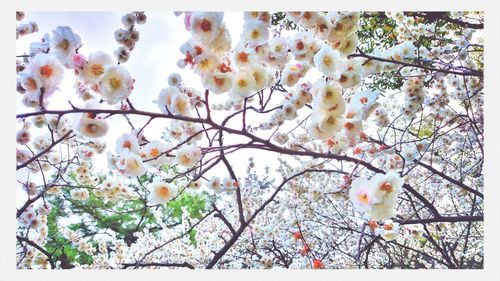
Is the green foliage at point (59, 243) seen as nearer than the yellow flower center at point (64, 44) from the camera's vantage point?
No

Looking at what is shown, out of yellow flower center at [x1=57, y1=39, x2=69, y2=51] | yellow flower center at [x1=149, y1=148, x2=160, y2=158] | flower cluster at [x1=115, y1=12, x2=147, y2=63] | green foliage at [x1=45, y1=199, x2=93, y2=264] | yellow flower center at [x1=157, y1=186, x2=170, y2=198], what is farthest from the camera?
green foliage at [x1=45, y1=199, x2=93, y2=264]

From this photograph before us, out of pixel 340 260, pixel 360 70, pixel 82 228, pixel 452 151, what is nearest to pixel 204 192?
pixel 82 228

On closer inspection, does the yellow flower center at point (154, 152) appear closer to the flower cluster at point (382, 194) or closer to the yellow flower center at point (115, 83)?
the yellow flower center at point (115, 83)

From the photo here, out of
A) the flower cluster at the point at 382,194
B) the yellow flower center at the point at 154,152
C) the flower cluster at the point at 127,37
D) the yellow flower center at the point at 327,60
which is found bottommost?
the flower cluster at the point at 382,194

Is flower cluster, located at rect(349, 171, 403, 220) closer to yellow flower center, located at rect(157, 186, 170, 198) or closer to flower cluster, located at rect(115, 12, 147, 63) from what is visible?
yellow flower center, located at rect(157, 186, 170, 198)

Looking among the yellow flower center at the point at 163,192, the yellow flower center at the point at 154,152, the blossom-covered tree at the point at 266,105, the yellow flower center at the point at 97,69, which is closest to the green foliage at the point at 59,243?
the blossom-covered tree at the point at 266,105

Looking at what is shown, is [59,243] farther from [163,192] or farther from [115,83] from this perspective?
[115,83]

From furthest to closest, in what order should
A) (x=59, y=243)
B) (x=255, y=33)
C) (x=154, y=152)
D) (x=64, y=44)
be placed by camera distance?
1. (x=59, y=243)
2. (x=154, y=152)
3. (x=255, y=33)
4. (x=64, y=44)

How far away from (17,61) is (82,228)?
9647 millimetres

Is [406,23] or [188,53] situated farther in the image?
[406,23]

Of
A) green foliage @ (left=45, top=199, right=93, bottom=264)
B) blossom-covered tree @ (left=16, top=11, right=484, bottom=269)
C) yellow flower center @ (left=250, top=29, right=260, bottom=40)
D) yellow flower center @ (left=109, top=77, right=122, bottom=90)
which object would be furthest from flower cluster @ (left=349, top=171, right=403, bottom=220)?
green foliage @ (left=45, top=199, right=93, bottom=264)

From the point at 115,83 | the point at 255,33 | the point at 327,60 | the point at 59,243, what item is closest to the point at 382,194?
the point at 327,60

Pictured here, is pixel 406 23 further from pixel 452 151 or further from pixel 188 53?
pixel 188 53

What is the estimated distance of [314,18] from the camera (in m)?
1.41
